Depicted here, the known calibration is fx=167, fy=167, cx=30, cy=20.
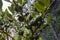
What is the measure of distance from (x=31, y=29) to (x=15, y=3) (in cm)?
10

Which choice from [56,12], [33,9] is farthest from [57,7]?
[33,9]

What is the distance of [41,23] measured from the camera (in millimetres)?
468

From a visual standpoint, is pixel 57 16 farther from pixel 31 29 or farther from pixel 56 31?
pixel 31 29

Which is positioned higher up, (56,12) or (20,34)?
(56,12)

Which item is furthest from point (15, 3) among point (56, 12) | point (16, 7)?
point (56, 12)

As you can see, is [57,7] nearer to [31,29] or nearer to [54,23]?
[54,23]

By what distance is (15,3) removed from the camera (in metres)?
0.51

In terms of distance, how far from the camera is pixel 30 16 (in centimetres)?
49

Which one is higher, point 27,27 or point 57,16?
point 57,16

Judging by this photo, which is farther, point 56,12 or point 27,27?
point 56,12

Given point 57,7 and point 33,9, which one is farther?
point 57,7

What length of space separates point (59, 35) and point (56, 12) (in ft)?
0.29

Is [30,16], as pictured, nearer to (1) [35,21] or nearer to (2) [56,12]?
Result: (1) [35,21]

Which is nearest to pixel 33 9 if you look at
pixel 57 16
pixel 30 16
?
pixel 30 16
